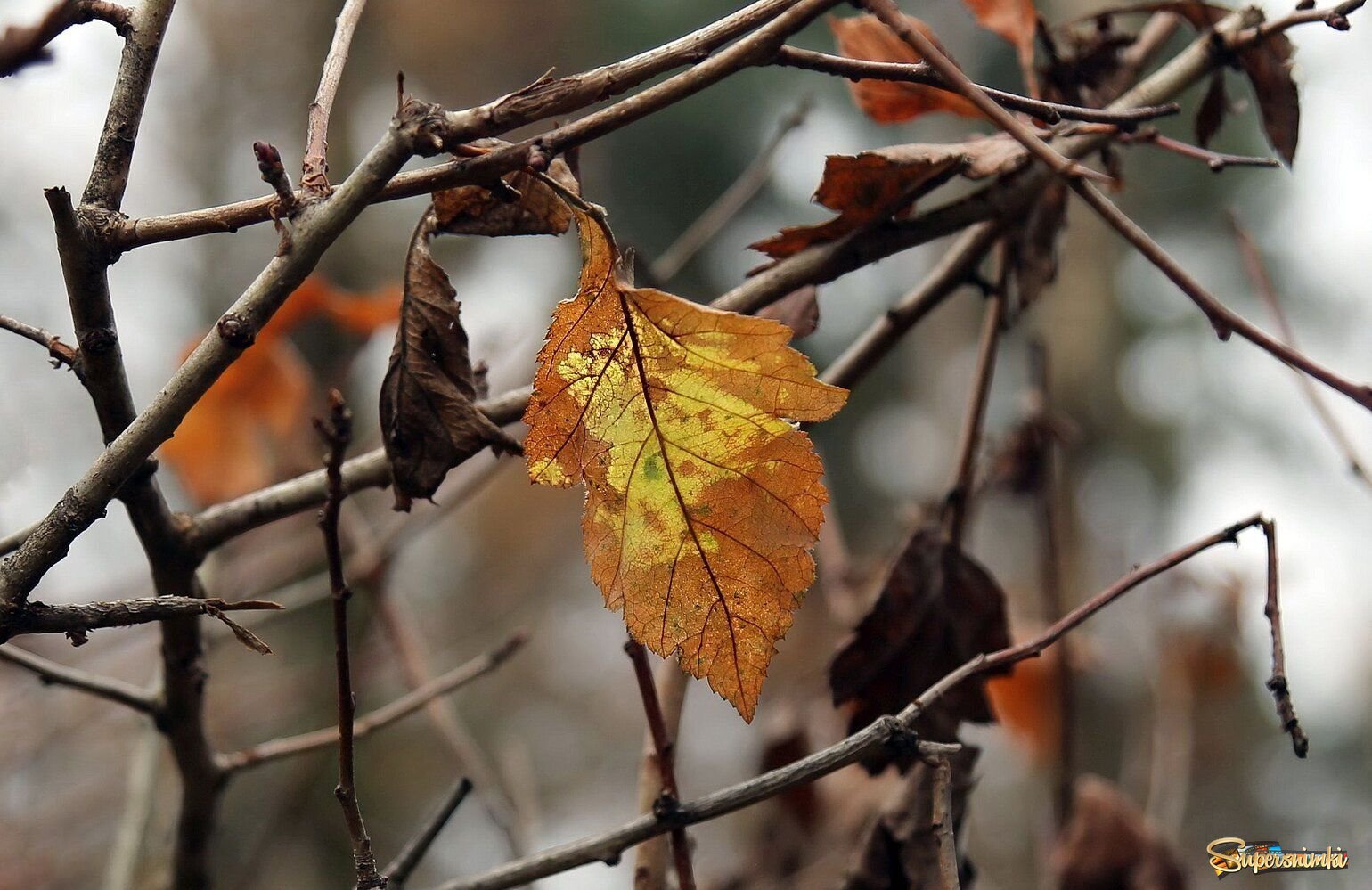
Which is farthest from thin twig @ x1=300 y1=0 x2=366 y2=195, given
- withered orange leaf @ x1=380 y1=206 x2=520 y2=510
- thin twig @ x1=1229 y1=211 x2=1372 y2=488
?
Answer: thin twig @ x1=1229 y1=211 x2=1372 y2=488

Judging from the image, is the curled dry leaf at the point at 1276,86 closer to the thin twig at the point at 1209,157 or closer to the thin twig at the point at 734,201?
the thin twig at the point at 1209,157

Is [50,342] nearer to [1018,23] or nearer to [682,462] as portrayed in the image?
[682,462]

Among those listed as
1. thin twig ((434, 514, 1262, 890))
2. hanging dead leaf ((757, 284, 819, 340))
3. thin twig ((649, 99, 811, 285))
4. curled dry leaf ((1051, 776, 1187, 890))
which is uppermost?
thin twig ((649, 99, 811, 285))

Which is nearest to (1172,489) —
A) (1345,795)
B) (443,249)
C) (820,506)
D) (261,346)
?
(1345,795)

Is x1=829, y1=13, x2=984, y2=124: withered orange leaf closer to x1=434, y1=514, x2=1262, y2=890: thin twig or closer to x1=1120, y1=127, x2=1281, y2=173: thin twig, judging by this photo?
x1=1120, y1=127, x2=1281, y2=173: thin twig

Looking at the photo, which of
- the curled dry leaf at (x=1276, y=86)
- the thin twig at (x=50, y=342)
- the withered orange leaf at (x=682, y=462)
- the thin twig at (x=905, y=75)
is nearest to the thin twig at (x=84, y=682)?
the thin twig at (x=50, y=342)

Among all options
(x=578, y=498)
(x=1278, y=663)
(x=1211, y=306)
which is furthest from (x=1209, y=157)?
(x=578, y=498)
